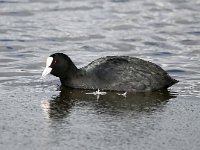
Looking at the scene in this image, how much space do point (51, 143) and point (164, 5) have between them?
33.7 feet

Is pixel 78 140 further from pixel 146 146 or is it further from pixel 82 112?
pixel 82 112

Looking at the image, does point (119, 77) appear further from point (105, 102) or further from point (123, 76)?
point (105, 102)

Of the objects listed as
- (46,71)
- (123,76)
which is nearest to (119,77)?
(123,76)

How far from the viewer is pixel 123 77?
31.3 feet

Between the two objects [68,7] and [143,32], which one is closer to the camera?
[143,32]

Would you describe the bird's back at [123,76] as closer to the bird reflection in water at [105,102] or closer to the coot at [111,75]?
the coot at [111,75]

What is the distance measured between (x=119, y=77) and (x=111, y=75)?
110 mm

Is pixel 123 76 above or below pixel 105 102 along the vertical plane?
above

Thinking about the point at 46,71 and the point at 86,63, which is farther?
the point at 86,63

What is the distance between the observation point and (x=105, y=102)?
8.59m

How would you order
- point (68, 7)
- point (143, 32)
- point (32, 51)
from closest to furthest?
1. point (32, 51)
2. point (143, 32)
3. point (68, 7)

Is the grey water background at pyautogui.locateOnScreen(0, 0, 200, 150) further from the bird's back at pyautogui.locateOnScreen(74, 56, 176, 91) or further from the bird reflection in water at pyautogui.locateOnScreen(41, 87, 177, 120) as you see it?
the bird's back at pyautogui.locateOnScreen(74, 56, 176, 91)

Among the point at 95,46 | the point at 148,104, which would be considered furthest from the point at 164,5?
the point at 148,104

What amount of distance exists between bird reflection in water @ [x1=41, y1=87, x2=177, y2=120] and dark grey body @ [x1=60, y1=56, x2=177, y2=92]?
0.42 feet
